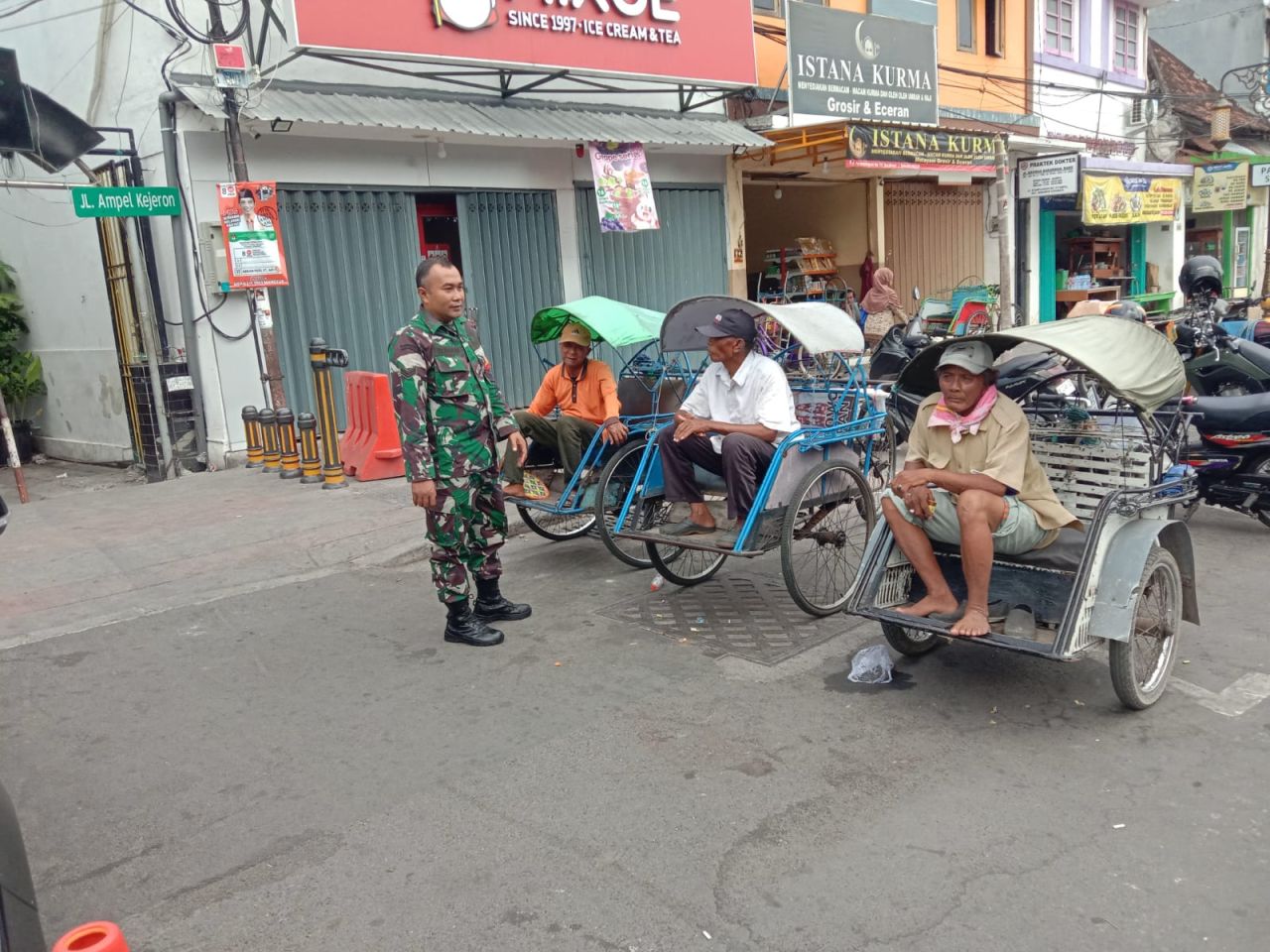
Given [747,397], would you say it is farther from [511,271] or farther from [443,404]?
[511,271]

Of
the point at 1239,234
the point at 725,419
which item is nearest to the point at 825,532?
the point at 725,419

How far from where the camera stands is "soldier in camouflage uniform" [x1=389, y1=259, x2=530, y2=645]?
15.9 feet

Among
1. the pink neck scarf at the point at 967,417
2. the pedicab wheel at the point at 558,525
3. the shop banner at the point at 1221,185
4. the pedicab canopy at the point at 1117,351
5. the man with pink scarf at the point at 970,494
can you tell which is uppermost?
the shop banner at the point at 1221,185

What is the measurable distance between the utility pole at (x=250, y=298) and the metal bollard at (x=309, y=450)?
2.05 feet

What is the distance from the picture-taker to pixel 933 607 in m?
4.27

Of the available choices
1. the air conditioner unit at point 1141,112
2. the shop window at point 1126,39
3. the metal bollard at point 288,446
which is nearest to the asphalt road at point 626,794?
the metal bollard at point 288,446

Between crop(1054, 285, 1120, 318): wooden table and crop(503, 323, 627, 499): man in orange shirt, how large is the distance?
15276 mm

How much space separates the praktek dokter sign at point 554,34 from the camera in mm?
8797

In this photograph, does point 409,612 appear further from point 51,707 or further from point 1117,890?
point 1117,890

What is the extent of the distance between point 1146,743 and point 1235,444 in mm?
3603

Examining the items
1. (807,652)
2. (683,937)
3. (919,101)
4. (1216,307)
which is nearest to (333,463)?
(807,652)

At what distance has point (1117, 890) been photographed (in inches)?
113

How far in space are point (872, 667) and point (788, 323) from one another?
73.9 inches

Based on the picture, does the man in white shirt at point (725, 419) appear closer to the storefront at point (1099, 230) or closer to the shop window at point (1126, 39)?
the storefront at point (1099, 230)
